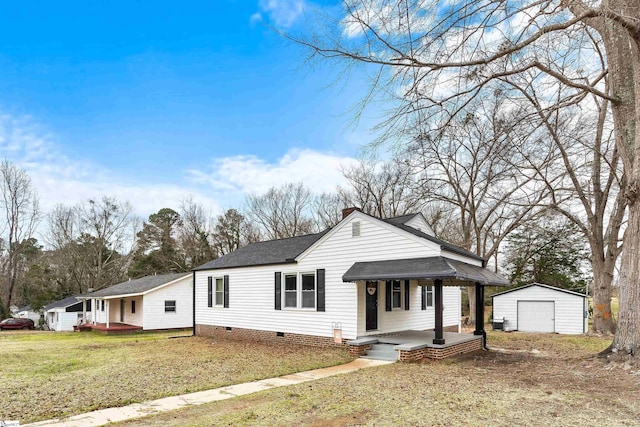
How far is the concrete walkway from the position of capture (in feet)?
19.9

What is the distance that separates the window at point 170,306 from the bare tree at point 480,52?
21.1 meters

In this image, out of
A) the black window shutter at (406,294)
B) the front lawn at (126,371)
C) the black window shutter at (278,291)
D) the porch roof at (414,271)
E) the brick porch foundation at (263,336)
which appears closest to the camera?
the front lawn at (126,371)

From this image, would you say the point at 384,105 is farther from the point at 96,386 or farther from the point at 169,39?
the point at 169,39

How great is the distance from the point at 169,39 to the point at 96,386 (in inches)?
461

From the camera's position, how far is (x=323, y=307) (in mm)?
13539

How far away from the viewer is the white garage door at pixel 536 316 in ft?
68.4

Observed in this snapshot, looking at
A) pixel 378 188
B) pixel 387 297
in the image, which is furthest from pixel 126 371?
pixel 378 188

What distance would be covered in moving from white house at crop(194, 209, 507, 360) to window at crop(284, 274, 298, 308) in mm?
35

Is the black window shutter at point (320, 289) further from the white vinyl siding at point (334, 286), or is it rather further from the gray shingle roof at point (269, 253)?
the gray shingle roof at point (269, 253)

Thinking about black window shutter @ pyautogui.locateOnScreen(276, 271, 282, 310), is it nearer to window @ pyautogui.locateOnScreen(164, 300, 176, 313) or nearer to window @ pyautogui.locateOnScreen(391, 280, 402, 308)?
window @ pyautogui.locateOnScreen(391, 280, 402, 308)

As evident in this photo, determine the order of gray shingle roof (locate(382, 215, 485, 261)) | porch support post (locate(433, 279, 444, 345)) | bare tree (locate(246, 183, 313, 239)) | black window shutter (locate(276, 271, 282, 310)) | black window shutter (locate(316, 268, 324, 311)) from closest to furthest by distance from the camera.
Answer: porch support post (locate(433, 279, 444, 345)), gray shingle roof (locate(382, 215, 485, 261)), black window shutter (locate(316, 268, 324, 311)), black window shutter (locate(276, 271, 282, 310)), bare tree (locate(246, 183, 313, 239))

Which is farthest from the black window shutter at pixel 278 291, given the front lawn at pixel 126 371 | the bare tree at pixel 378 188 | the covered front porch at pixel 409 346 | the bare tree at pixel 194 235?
the bare tree at pixel 194 235

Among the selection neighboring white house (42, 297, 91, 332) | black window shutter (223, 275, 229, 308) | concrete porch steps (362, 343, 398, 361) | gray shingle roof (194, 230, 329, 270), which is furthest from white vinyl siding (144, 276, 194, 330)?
concrete porch steps (362, 343, 398, 361)

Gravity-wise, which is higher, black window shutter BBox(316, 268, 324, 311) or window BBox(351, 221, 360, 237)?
window BBox(351, 221, 360, 237)
